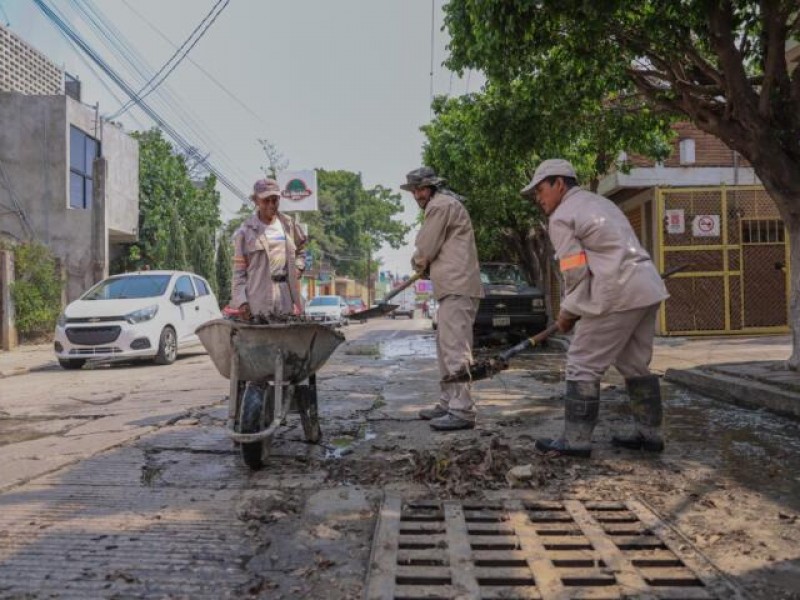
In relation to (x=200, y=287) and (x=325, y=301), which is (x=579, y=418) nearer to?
(x=200, y=287)

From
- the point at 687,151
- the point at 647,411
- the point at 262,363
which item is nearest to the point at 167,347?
the point at 262,363

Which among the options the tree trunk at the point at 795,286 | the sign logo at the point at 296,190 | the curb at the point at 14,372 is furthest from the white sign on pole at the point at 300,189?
the tree trunk at the point at 795,286

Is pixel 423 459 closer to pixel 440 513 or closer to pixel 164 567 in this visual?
pixel 440 513

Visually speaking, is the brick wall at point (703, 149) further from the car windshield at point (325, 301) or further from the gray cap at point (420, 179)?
the car windshield at point (325, 301)

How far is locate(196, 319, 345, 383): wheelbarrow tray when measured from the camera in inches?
161

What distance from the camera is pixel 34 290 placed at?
16.3 metres

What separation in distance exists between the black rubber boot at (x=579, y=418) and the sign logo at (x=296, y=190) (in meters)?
31.5

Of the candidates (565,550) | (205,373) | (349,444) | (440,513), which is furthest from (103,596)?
(205,373)

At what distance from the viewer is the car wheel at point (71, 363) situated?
1133 centimetres

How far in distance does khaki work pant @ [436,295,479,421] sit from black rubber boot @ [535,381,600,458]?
105cm

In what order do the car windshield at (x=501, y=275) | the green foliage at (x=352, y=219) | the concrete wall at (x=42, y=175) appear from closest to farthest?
the car windshield at (x=501, y=275) < the concrete wall at (x=42, y=175) < the green foliage at (x=352, y=219)

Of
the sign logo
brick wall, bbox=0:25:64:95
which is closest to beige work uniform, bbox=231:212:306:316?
brick wall, bbox=0:25:64:95

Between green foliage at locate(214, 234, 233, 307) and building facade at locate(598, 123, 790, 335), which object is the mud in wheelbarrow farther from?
green foliage at locate(214, 234, 233, 307)

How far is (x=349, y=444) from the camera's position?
4742 millimetres
